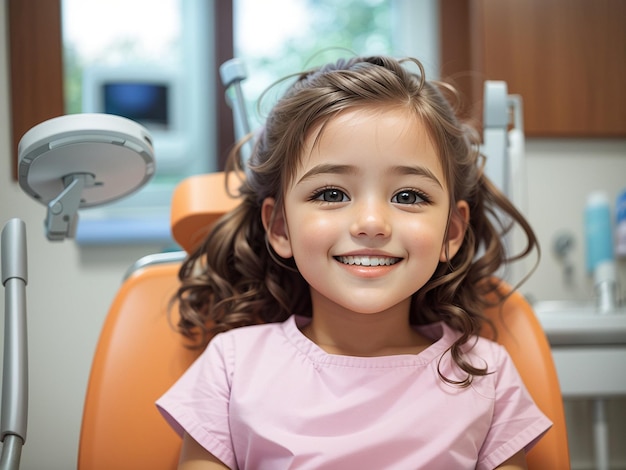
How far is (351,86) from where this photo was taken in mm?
807

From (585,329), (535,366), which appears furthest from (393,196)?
(585,329)

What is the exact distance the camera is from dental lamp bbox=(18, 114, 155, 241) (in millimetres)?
688

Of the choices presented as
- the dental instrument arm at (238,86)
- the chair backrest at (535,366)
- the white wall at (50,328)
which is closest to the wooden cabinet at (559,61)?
the dental instrument arm at (238,86)

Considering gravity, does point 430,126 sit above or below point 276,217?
above

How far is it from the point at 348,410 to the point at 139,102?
4.51ft

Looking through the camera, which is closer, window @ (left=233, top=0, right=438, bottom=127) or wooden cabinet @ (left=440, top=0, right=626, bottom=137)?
wooden cabinet @ (left=440, top=0, right=626, bottom=137)

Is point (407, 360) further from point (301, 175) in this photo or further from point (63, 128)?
point (63, 128)

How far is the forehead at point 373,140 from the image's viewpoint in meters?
0.77

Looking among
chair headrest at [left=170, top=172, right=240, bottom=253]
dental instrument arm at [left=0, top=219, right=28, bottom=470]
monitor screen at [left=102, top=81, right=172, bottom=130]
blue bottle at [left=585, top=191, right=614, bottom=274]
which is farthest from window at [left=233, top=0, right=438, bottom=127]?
dental instrument arm at [left=0, top=219, right=28, bottom=470]

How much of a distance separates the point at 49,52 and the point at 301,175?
365 millimetres

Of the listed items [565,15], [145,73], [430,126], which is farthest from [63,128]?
[565,15]

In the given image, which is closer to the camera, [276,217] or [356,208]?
[356,208]

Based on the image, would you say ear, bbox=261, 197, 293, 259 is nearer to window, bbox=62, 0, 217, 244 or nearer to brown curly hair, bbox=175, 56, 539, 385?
brown curly hair, bbox=175, 56, 539, 385

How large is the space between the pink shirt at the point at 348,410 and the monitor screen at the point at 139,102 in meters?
1.22
